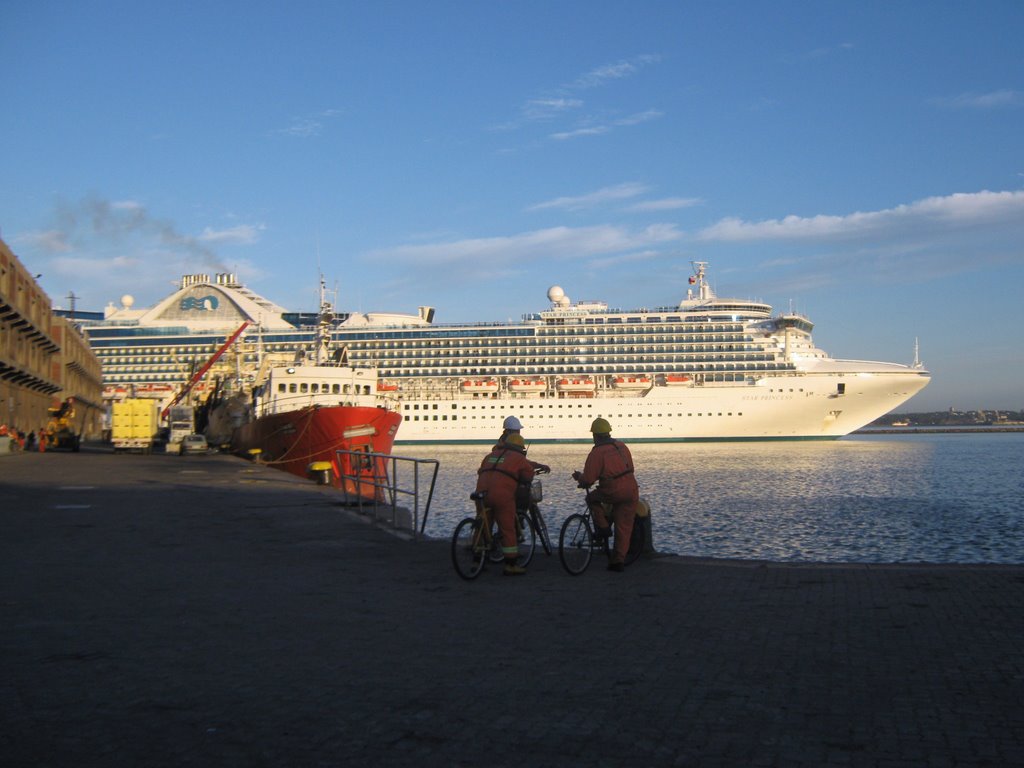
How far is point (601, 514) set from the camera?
30.9 feet

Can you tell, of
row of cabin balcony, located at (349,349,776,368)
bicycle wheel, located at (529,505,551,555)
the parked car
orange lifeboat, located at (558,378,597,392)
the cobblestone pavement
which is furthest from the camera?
row of cabin balcony, located at (349,349,776,368)

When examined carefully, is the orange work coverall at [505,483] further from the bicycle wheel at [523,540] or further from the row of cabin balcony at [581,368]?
the row of cabin balcony at [581,368]

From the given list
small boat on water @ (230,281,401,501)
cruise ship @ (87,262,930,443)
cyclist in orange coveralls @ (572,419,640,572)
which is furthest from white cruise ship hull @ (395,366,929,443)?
cyclist in orange coveralls @ (572,419,640,572)

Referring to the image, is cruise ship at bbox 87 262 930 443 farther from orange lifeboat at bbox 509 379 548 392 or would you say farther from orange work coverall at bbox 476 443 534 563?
orange work coverall at bbox 476 443 534 563

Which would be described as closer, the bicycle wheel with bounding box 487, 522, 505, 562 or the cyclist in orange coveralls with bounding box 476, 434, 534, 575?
the cyclist in orange coveralls with bounding box 476, 434, 534, 575

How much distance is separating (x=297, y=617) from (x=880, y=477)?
36181 mm

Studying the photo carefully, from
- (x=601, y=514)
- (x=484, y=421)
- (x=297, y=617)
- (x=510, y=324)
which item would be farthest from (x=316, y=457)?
(x=510, y=324)

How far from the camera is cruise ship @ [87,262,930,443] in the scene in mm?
70062

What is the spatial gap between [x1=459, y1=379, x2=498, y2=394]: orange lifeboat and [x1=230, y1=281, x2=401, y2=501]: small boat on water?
30.0 m

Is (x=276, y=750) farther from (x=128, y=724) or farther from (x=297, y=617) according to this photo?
(x=297, y=617)

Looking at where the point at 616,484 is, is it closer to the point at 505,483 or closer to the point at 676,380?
the point at 505,483

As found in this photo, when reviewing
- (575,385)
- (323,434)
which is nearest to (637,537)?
(323,434)

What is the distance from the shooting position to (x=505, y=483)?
28.7ft

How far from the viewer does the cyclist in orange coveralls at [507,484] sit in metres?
8.68
